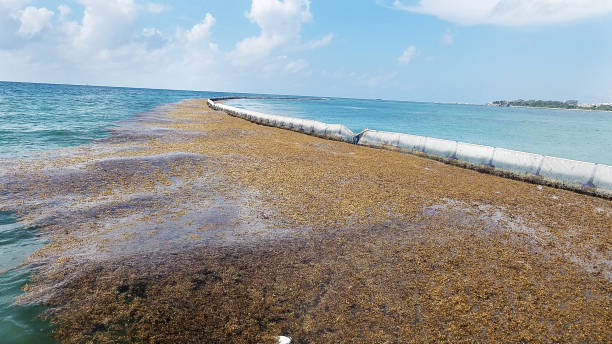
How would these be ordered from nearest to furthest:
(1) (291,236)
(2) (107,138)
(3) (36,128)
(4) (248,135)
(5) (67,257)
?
(5) (67,257) → (1) (291,236) → (2) (107,138) → (3) (36,128) → (4) (248,135)

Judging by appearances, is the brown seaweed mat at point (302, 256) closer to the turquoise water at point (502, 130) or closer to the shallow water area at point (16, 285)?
the shallow water area at point (16, 285)

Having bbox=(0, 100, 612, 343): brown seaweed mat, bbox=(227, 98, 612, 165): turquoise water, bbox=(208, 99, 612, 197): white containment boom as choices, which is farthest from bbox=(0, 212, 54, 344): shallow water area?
bbox=(227, 98, 612, 165): turquoise water

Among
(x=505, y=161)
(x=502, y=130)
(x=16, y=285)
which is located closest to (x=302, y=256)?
(x=16, y=285)

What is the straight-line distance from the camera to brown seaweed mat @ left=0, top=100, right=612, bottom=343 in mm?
4000

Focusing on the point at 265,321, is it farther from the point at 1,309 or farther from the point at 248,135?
the point at 248,135

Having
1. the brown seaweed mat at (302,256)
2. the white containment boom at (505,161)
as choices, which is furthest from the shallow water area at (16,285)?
the white containment boom at (505,161)

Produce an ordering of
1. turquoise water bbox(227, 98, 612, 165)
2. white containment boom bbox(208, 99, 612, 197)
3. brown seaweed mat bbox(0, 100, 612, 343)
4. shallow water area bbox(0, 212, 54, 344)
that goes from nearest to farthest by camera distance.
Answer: shallow water area bbox(0, 212, 54, 344) → brown seaweed mat bbox(0, 100, 612, 343) → white containment boom bbox(208, 99, 612, 197) → turquoise water bbox(227, 98, 612, 165)

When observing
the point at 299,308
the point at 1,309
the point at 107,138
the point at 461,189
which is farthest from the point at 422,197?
the point at 107,138

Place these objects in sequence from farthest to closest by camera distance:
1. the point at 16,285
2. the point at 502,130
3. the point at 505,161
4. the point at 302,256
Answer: the point at 502,130, the point at 505,161, the point at 302,256, the point at 16,285

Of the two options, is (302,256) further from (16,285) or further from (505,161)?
(505,161)

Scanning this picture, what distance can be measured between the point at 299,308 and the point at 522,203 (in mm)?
8891

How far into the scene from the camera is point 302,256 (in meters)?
5.61

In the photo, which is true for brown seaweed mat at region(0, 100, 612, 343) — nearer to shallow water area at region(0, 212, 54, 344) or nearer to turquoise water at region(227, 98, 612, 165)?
shallow water area at region(0, 212, 54, 344)

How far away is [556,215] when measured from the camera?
8.88 m
